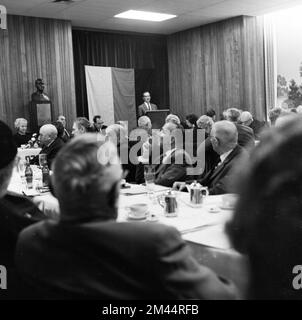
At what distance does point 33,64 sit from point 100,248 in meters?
5.93

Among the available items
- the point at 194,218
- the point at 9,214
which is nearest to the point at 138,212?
the point at 194,218

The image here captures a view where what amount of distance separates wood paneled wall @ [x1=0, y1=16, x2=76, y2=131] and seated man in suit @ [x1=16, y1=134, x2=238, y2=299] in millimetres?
5462

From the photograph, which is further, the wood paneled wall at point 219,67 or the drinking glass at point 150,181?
the wood paneled wall at point 219,67

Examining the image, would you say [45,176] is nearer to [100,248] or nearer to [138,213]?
[138,213]

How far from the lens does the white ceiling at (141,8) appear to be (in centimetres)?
595

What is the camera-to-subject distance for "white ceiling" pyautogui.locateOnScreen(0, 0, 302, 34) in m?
5.95

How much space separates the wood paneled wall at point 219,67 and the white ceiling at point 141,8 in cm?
25

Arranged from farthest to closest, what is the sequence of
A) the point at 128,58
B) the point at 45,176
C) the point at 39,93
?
the point at 128,58 < the point at 39,93 < the point at 45,176

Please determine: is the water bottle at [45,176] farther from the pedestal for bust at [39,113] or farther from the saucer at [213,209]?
the pedestal for bust at [39,113]

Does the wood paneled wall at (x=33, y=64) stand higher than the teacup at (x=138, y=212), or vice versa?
the wood paneled wall at (x=33, y=64)

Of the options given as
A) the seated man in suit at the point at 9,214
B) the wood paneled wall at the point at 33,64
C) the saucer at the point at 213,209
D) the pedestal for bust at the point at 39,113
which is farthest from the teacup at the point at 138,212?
the pedestal for bust at the point at 39,113

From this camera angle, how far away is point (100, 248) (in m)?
0.98

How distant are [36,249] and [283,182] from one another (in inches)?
22.1
